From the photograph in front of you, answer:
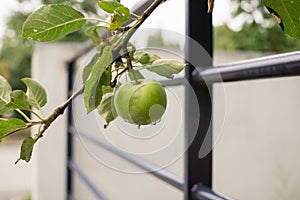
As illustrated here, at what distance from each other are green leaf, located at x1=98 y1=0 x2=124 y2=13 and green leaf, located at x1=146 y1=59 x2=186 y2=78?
0.04 metres

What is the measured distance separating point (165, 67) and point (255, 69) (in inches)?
8.3

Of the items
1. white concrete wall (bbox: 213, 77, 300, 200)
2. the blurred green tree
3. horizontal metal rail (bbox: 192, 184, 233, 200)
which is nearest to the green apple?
horizontal metal rail (bbox: 192, 184, 233, 200)

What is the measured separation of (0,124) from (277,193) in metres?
3.89

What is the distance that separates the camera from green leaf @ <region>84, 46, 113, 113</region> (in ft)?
0.82

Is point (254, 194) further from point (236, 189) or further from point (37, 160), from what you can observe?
point (37, 160)

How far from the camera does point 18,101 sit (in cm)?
30

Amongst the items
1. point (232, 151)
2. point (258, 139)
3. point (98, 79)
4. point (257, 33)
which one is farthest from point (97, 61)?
point (257, 33)

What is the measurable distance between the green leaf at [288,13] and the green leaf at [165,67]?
0.22 ft

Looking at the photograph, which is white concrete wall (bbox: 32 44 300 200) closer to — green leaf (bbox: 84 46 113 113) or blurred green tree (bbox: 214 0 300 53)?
blurred green tree (bbox: 214 0 300 53)

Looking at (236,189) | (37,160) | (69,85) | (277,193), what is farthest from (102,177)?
(277,193)

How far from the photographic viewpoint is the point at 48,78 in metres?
2.46

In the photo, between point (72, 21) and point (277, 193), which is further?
point (277, 193)

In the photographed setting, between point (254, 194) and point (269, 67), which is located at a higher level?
point (269, 67)

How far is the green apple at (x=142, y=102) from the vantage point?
238 mm
